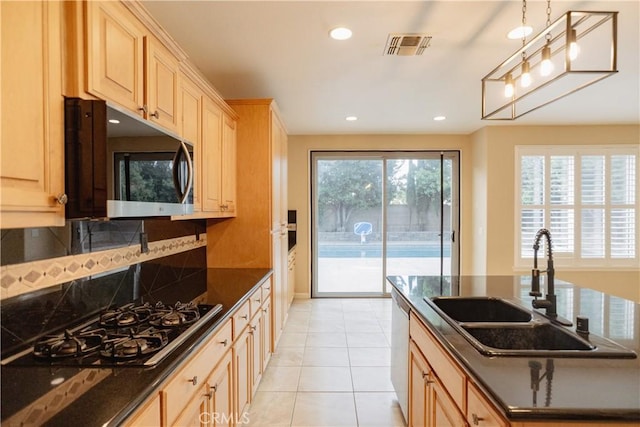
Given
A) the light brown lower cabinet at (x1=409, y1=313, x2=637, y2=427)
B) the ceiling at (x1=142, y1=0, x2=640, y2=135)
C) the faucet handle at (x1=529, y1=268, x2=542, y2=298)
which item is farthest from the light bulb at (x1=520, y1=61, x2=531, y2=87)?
the light brown lower cabinet at (x1=409, y1=313, x2=637, y2=427)

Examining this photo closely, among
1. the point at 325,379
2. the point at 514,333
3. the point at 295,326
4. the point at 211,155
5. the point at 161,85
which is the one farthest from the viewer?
the point at 295,326

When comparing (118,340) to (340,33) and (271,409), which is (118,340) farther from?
(340,33)

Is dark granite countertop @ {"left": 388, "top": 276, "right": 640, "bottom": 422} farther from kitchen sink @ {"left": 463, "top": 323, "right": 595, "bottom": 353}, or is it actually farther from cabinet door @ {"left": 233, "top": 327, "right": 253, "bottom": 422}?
cabinet door @ {"left": 233, "top": 327, "right": 253, "bottom": 422}

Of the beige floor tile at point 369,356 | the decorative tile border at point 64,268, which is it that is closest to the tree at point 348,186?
the beige floor tile at point 369,356

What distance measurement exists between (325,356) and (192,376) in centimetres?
216

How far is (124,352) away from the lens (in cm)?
123

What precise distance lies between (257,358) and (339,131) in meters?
3.56

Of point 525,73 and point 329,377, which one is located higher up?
point 525,73

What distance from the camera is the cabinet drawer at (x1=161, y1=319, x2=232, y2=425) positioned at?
3.94ft

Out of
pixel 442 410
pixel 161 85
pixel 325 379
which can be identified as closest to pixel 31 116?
pixel 161 85

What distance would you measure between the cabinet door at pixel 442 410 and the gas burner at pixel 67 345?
139cm

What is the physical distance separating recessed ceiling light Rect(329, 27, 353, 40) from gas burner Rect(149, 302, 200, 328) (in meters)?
1.88

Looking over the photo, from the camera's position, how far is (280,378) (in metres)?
2.90

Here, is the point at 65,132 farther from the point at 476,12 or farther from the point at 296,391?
the point at 296,391
